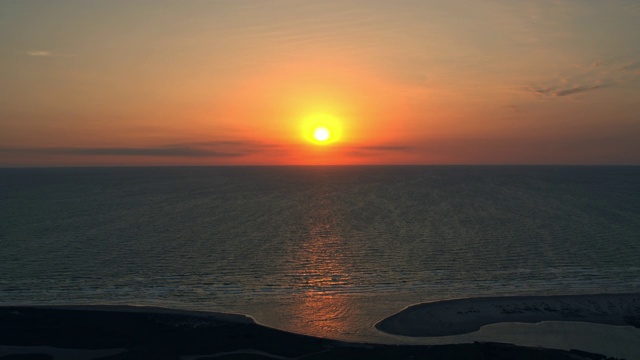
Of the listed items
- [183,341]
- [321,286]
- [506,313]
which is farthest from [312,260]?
[183,341]

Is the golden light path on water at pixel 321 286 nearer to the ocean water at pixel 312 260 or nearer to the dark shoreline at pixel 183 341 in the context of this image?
the ocean water at pixel 312 260

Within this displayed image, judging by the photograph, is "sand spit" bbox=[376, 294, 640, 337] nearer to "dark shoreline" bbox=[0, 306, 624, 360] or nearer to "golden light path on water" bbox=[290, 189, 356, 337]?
"dark shoreline" bbox=[0, 306, 624, 360]

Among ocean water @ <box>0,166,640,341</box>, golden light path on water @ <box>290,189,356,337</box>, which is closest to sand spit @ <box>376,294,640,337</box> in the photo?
ocean water @ <box>0,166,640,341</box>

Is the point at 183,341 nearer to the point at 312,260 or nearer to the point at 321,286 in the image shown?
the point at 321,286

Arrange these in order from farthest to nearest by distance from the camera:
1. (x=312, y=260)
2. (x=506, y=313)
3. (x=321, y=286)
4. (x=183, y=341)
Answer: (x=312, y=260) → (x=321, y=286) → (x=506, y=313) → (x=183, y=341)

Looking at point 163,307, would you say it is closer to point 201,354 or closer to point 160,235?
point 201,354
